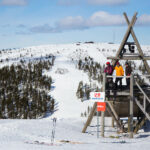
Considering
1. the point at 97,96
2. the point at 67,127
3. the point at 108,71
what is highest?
the point at 108,71

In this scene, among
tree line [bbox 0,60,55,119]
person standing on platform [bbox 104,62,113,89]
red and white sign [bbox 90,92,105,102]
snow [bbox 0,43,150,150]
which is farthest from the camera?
tree line [bbox 0,60,55,119]

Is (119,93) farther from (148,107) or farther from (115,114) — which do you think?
(148,107)

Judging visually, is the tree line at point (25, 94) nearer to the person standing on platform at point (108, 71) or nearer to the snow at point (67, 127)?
the snow at point (67, 127)

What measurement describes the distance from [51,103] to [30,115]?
3.93 meters

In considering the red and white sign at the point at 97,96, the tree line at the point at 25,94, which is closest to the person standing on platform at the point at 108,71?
the red and white sign at the point at 97,96

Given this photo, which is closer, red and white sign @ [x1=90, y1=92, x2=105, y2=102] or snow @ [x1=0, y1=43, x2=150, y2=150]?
snow @ [x1=0, y1=43, x2=150, y2=150]

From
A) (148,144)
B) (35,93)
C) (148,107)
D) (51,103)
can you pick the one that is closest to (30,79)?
(35,93)

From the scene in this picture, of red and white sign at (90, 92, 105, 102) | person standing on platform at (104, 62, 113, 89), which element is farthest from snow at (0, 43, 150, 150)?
person standing on platform at (104, 62, 113, 89)

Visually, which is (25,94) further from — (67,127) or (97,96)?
(97,96)

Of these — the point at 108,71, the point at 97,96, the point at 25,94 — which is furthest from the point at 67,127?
the point at 25,94

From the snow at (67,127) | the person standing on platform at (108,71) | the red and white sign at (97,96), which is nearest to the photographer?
the snow at (67,127)

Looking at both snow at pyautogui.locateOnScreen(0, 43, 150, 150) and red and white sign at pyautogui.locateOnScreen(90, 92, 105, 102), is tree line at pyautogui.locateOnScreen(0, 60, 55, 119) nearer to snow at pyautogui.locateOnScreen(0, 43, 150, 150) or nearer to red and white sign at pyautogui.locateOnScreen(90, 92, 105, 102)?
snow at pyautogui.locateOnScreen(0, 43, 150, 150)

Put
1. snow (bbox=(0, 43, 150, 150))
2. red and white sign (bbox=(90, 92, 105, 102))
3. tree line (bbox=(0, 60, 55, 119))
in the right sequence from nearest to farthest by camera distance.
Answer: snow (bbox=(0, 43, 150, 150)) → red and white sign (bbox=(90, 92, 105, 102)) → tree line (bbox=(0, 60, 55, 119))

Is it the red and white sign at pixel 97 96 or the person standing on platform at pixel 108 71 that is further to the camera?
the person standing on platform at pixel 108 71
